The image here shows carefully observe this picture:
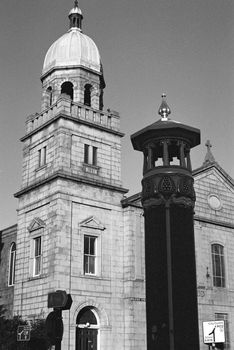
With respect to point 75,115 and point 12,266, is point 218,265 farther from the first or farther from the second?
point 12,266

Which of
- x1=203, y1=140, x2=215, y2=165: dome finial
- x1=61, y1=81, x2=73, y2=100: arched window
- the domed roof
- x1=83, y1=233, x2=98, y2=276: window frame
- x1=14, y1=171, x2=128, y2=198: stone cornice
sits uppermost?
the domed roof

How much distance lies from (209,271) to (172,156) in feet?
60.1

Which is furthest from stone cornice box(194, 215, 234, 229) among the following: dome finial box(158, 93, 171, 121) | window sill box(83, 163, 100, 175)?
dome finial box(158, 93, 171, 121)

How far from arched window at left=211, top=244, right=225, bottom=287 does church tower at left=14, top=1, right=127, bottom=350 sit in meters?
7.02

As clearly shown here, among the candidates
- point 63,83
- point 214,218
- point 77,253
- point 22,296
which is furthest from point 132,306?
point 63,83

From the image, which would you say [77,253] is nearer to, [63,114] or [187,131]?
[63,114]

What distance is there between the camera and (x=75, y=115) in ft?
96.9

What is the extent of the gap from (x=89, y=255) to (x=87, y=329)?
384 cm

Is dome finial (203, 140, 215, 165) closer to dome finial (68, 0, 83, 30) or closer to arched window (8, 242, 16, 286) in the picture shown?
dome finial (68, 0, 83, 30)

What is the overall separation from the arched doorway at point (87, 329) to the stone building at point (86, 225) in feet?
0.16

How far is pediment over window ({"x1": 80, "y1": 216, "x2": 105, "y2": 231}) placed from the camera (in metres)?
27.7

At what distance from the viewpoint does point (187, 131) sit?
48.4 ft

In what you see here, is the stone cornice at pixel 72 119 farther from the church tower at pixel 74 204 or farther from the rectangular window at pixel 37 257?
the rectangular window at pixel 37 257

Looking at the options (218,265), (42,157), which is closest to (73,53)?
(42,157)
